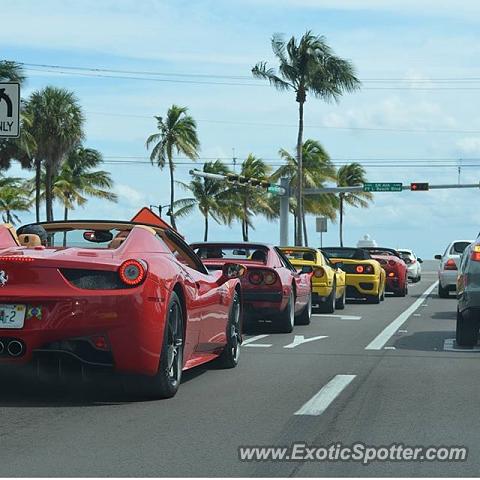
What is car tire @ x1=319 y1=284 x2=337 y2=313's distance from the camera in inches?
779

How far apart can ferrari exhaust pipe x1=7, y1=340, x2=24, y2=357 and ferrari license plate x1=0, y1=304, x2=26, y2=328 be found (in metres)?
0.13

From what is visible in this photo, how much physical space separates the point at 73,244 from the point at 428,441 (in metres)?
4.00

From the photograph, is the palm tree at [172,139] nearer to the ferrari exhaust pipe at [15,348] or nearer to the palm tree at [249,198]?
the palm tree at [249,198]

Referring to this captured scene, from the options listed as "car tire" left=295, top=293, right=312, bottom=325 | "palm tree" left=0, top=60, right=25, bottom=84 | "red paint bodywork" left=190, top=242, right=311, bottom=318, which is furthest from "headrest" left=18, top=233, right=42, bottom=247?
"palm tree" left=0, top=60, right=25, bottom=84

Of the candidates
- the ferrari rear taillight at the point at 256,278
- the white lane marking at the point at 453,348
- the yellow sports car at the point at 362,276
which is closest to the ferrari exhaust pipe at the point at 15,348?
the white lane marking at the point at 453,348

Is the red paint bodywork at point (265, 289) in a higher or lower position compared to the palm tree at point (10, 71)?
lower

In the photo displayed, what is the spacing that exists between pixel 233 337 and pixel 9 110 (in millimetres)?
6913

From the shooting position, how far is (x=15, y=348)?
7582 mm

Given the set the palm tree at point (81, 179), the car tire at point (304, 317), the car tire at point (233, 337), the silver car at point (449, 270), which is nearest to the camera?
the car tire at point (233, 337)

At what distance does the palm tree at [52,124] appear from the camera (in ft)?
164

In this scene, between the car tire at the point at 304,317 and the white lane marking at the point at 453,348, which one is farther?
the car tire at the point at 304,317

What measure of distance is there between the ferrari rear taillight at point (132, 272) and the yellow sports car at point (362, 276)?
53.7 ft

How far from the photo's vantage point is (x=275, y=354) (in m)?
12.0

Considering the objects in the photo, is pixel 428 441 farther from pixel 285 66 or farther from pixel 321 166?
pixel 321 166
